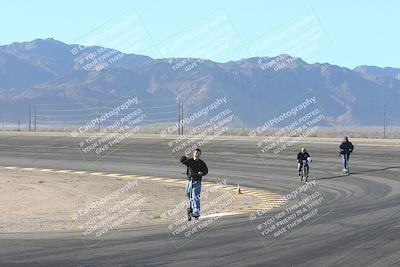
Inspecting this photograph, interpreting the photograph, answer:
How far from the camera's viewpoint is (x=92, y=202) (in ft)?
74.7

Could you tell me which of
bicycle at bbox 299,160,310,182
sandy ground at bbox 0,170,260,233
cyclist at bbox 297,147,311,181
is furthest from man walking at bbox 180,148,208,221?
bicycle at bbox 299,160,310,182

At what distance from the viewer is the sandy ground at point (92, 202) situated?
1784cm

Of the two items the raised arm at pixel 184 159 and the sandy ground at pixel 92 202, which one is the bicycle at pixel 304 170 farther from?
the raised arm at pixel 184 159

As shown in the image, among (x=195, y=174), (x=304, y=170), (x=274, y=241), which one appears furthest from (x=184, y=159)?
(x=304, y=170)

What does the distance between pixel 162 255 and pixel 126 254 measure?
62 cm

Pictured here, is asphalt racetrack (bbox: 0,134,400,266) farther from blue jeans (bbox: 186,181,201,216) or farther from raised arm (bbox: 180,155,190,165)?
raised arm (bbox: 180,155,190,165)

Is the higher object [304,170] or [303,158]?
[303,158]

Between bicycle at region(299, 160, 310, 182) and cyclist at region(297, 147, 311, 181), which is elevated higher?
cyclist at region(297, 147, 311, 181)

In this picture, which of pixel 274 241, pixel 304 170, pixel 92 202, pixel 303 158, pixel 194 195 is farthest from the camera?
pixel 304 170

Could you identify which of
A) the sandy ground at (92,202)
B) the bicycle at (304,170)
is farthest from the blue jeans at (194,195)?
the bicycle at (304,170)

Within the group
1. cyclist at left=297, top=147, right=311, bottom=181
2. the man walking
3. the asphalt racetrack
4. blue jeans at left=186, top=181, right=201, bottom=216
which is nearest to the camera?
the asphalt racetrack

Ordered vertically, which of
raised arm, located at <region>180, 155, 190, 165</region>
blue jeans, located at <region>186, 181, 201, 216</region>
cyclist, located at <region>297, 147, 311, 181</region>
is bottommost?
cyclist, located at <region>297, 147, 311, 181</region>

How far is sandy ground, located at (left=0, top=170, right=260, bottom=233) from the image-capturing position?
17.8m

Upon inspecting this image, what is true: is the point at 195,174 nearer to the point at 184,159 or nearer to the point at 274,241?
the point at 184,159
